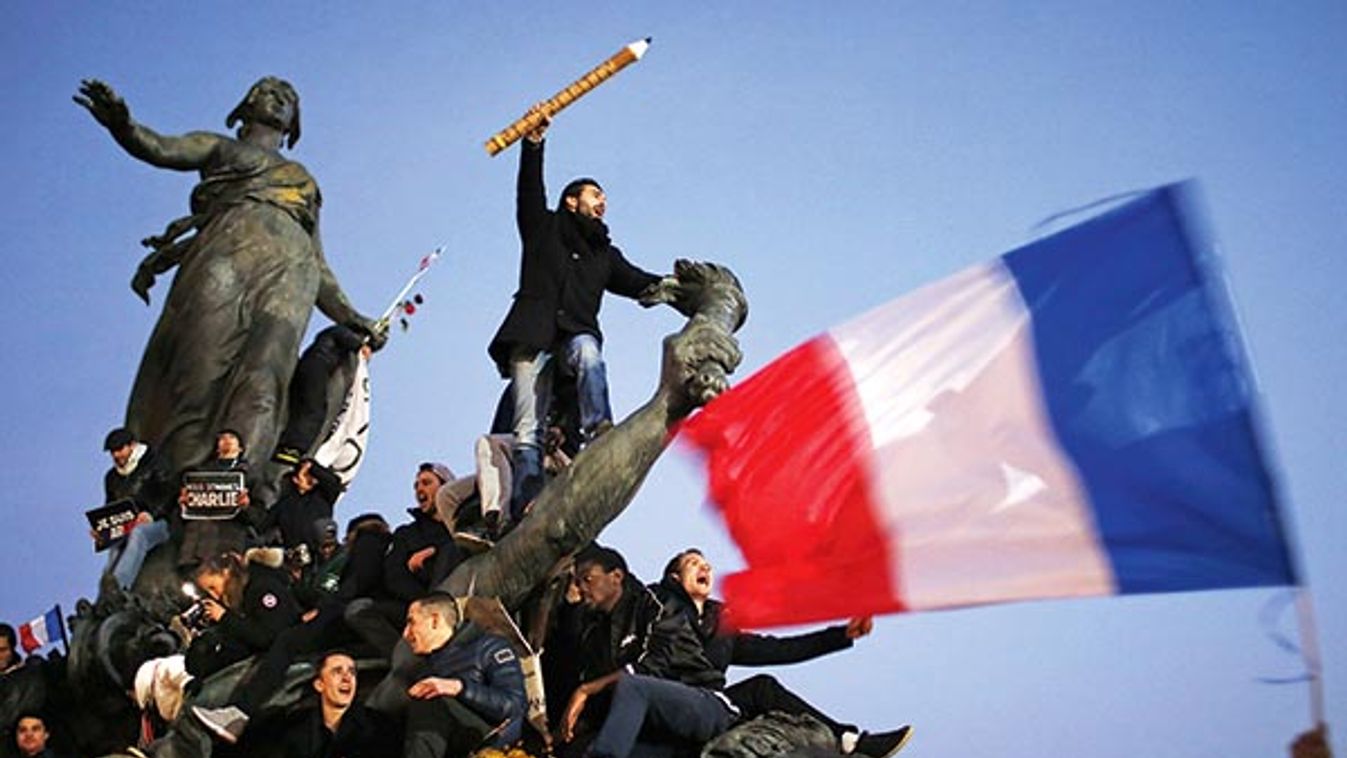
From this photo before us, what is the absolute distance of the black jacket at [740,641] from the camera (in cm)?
1023

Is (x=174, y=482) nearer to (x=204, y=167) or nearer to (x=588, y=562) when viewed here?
(x=204, y=167)

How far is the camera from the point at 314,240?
20438 millimetres

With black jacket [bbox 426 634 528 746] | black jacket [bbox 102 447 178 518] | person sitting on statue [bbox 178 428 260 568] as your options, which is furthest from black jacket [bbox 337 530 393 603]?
black jacket [bbox 102 447 178 518]

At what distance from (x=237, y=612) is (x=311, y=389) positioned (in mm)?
8050

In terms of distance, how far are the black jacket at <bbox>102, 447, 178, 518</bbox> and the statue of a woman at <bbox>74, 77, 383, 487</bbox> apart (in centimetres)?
92

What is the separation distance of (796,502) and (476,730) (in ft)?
8.94

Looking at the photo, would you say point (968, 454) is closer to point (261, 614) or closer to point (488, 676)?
point (488, 676)

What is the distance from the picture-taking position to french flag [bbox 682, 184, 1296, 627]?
6.40 meters

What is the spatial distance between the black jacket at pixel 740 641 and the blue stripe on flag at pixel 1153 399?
3359mm

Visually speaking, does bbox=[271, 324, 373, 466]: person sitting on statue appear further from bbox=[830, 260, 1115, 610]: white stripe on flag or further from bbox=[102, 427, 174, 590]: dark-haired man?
bbox=[830, 260, 1115, 610]: white stripe on flag

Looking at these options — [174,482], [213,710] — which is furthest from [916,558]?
[174,482]

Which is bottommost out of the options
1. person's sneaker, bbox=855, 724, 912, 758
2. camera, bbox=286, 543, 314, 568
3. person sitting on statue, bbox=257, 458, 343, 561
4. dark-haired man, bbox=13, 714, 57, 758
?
person's sneaker, bbox=855, 724, 912, 758

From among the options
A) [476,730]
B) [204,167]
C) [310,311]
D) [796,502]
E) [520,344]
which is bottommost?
[476,730]

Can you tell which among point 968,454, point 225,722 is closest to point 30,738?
point 225,722
